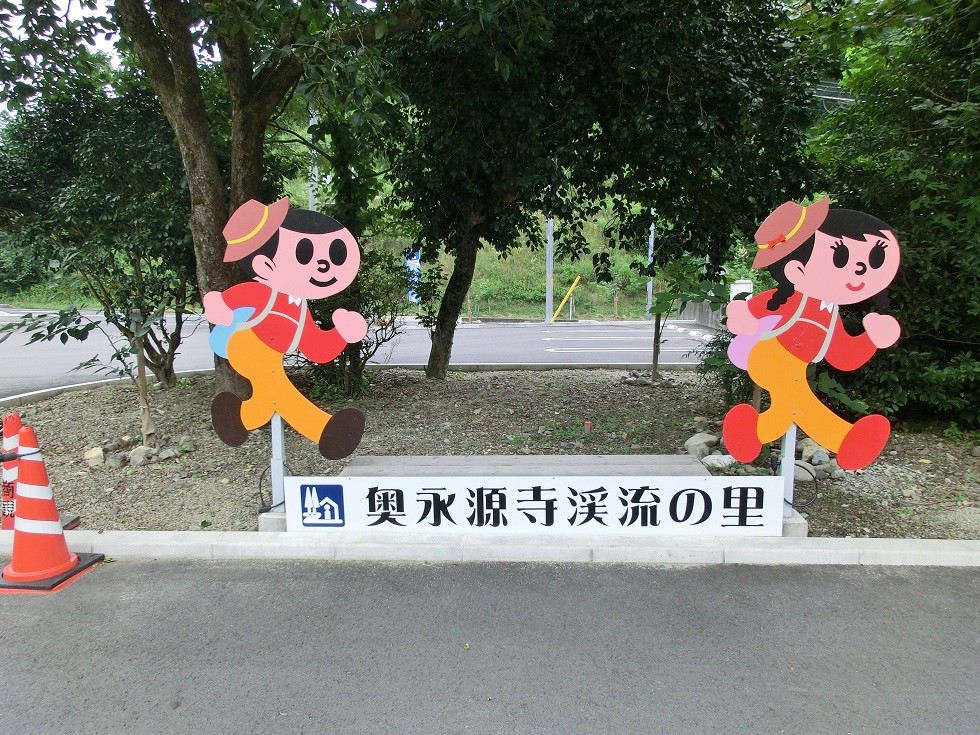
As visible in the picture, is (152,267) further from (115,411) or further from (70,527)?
(70,527)

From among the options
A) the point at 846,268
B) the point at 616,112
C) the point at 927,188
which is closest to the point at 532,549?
the point at 846,268

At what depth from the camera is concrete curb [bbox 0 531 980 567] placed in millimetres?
3805

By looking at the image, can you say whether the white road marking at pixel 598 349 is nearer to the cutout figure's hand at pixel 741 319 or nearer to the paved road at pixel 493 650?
the cutout figure's hand at pixel 741 319

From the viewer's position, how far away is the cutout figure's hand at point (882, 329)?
3681 millimetres

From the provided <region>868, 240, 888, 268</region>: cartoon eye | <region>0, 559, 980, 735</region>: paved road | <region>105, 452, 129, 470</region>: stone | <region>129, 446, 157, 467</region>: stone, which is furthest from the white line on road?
<region>0, 559, 980, 735</region>: paved road

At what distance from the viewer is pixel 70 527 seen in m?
4.27

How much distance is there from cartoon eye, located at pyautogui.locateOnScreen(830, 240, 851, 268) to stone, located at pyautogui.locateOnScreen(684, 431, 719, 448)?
224 centimetres

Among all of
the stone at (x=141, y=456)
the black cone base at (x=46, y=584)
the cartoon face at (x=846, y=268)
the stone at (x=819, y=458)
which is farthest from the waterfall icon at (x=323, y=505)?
the stone at (x=819, y=458)

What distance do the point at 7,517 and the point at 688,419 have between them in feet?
19.9

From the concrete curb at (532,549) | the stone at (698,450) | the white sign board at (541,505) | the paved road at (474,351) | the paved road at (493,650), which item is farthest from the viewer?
the paved road at (474,351)

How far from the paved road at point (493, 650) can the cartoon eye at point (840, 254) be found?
6.17 feet

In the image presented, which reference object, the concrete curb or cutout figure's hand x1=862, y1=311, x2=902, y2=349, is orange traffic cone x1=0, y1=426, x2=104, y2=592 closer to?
the concrete curb

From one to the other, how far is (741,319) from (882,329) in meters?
0.80

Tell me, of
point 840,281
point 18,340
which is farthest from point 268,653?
A: point 18,340
